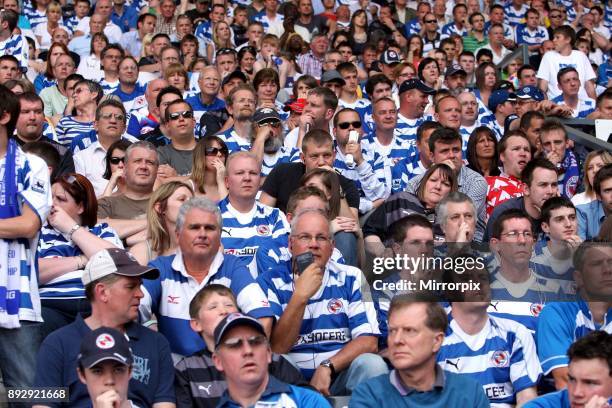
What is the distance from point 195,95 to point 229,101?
4.68 ft

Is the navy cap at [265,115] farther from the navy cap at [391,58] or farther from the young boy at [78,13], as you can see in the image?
the young boy at [78,13]

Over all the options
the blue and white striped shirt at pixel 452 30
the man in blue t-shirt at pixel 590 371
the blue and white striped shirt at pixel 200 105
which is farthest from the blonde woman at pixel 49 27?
the man in blue t-shirt at pixel 590 371

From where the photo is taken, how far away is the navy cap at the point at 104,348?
5039mm

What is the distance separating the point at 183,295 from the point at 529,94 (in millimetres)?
7047

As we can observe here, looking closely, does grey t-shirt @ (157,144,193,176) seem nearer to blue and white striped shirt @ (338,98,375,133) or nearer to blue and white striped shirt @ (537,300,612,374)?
blue and white striped shirt @ (338,98,375,133)

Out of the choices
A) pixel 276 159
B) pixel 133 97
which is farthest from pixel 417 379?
pixel 133 97

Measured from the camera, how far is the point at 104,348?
5.06 meters

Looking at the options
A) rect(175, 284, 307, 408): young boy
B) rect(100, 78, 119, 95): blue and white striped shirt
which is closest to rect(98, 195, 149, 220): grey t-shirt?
rect(175, 284, 307, 408): young boy

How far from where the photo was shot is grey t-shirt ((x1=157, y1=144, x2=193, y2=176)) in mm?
9430

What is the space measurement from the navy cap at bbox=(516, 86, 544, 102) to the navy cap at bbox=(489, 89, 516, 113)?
8cm

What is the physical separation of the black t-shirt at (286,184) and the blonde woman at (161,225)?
165cm

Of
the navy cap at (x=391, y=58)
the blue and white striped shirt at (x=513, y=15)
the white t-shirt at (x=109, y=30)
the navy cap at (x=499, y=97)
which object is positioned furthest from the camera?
the blue and white striped shirt at (x=513, y=15)

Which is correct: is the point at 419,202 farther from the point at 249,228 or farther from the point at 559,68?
the point at 559,68

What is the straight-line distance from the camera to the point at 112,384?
5090mm
